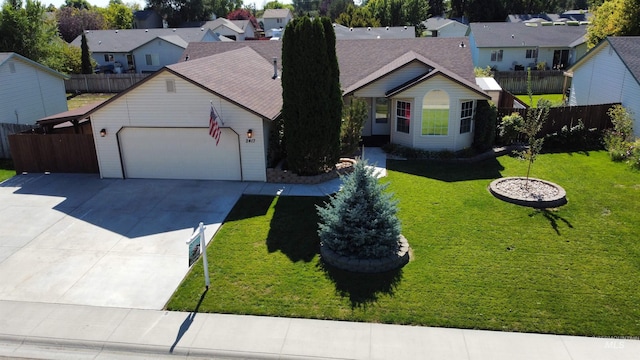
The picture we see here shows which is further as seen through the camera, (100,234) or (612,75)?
(612,75)

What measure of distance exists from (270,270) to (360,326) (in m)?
2.86

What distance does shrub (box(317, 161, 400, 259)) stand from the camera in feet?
36.1

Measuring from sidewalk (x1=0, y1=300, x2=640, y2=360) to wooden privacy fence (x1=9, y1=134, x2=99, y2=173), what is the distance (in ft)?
30.8

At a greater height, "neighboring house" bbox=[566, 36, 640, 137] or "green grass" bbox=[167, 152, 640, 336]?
"neighboring house" bbox=[566, 36, 640, 137]

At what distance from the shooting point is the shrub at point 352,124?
18.8 metres

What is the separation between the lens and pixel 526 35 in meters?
42.7

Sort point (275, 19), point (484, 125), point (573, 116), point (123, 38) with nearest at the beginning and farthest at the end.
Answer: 1. point (484, 125)
2. point (573, 116)
3. point (123, 38)
4. point (275, 19)

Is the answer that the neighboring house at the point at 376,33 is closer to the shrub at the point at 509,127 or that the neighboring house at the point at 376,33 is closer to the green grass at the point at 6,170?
the shrub at the point at 509,127

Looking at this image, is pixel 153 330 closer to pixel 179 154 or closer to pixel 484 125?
pixel 179 154

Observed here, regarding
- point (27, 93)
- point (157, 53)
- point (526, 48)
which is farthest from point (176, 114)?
point (526, 48)

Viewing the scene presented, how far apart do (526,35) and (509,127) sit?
89.0ft

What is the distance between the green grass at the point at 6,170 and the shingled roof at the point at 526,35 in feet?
121

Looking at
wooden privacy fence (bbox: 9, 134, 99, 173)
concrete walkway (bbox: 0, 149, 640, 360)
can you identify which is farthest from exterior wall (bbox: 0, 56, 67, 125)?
concrete walkway (bbox: 0, 149, 640, 360)

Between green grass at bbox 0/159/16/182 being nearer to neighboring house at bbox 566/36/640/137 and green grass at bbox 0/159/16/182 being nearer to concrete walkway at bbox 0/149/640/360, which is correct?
concrete walkway at bbox 0/149/640/360
